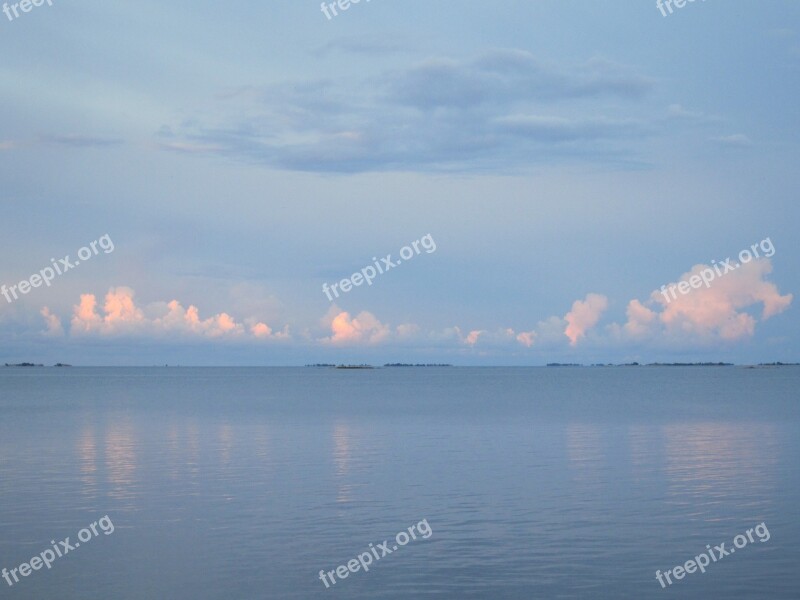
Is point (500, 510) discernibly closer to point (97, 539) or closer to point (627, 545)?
point (627, 545)

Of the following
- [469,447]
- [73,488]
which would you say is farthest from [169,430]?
[73,488]

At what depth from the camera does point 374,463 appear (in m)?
50.8
